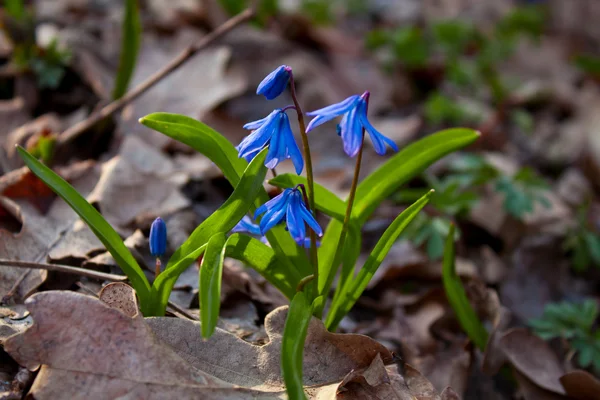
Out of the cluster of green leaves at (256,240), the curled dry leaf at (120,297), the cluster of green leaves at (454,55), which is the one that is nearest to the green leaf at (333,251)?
the cluster of green leaves at (256,240)

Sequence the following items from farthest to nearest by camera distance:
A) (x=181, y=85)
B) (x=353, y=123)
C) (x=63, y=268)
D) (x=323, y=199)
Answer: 1. (x=181, y=85)
2. (x=323, y=199)
3. (x=63, y=268)
4. (x=353, y=123)

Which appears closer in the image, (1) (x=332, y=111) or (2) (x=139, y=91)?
(1) (x=332, y=111)

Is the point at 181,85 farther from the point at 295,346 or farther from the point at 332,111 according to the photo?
the point at 295,346

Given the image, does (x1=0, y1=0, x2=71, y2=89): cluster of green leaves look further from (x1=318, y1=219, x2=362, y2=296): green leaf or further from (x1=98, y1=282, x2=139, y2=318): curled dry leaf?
(x1=318, y1=219, x2=362, y2=296): green leaf

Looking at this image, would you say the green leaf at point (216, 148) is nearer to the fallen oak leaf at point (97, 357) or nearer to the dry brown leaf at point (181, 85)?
the fallen oak leaf at point (97, 357)

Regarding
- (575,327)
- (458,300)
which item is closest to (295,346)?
(458,300)

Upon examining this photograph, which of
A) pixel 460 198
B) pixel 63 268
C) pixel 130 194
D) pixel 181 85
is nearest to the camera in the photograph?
pixel 63 268
